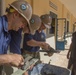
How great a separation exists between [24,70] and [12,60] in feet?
1.11

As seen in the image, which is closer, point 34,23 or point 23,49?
point 34,23

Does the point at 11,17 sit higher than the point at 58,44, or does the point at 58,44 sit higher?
the point at 11,17

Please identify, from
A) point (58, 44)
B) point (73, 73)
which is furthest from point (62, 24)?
point (73, 73)

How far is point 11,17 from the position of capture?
1.84m

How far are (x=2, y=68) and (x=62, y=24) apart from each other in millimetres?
8353

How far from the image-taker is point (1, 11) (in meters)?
2.63

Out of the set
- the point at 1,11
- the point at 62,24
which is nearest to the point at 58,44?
the point at 62,24

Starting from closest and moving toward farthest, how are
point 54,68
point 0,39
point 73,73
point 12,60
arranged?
point 12,60 < point 0,39 < point 54,68 < point 73,73

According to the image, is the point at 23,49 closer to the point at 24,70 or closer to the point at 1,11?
the point at 1,11

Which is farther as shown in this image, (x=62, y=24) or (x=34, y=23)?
(x=62, y=24)

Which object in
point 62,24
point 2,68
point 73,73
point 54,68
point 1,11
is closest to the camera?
point 2,68

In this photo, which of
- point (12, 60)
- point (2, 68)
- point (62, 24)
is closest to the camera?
point (12, 60)

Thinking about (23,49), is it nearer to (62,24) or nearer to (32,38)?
(32,38)

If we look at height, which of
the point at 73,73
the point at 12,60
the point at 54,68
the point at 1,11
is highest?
the point at 1,11
